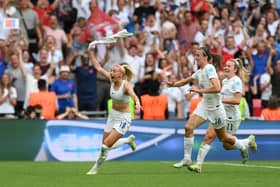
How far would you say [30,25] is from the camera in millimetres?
26094

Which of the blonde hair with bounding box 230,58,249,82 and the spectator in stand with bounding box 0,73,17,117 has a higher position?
the blonde hair with bounding box 230,58,249,82

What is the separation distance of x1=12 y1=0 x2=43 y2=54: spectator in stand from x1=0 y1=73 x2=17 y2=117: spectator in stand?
81.6 inches

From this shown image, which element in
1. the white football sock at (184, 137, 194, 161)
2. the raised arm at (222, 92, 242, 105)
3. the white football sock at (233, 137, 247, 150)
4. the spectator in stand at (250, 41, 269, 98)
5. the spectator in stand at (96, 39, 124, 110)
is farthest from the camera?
the spectator in stand at (250, 41, 269, 98)

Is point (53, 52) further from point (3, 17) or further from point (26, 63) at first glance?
point (3, 17)

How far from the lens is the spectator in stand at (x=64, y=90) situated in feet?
80.7

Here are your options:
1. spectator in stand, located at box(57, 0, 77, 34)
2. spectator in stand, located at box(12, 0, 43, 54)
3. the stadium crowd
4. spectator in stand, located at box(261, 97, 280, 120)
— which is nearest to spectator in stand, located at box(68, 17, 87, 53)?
the stadium crowd

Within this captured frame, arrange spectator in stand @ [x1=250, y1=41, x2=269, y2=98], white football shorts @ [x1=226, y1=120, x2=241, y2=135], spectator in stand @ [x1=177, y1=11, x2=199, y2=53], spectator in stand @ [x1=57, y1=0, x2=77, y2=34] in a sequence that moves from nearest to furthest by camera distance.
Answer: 1. white football shorts @ [x1=226, y1=120, x2=241, y2=135]
2. spectator in stand @ [x1=250, y1=41, x2=269, y2=98]
3. spectator in stand @ [x1=57, y1=0, x2=77, y2=34]
4. spectator in stand @ [x1=177, y1=11, x2=199, y2=53]

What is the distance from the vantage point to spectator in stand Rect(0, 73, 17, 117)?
2408cm

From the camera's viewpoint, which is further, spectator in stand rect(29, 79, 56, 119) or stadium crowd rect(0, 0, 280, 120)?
stadium crowd rect(0, 0, 280, 120)

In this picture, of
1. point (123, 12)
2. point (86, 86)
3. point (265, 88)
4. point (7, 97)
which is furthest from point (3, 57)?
point (265, 88)

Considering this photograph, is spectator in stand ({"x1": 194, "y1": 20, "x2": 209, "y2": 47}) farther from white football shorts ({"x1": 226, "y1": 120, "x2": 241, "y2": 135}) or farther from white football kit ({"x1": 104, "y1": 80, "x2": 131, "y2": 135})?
white football kit ({"x1": 104, "y1": 80, "x2": 131, "y2": 135})

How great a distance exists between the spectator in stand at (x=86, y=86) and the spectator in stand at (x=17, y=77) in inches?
63.3

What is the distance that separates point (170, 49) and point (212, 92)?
10059 mm

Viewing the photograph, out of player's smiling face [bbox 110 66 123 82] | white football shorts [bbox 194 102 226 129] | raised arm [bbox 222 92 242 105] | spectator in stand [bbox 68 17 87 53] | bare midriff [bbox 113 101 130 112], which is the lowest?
white football shorts [bbox 194 102 226 129]
